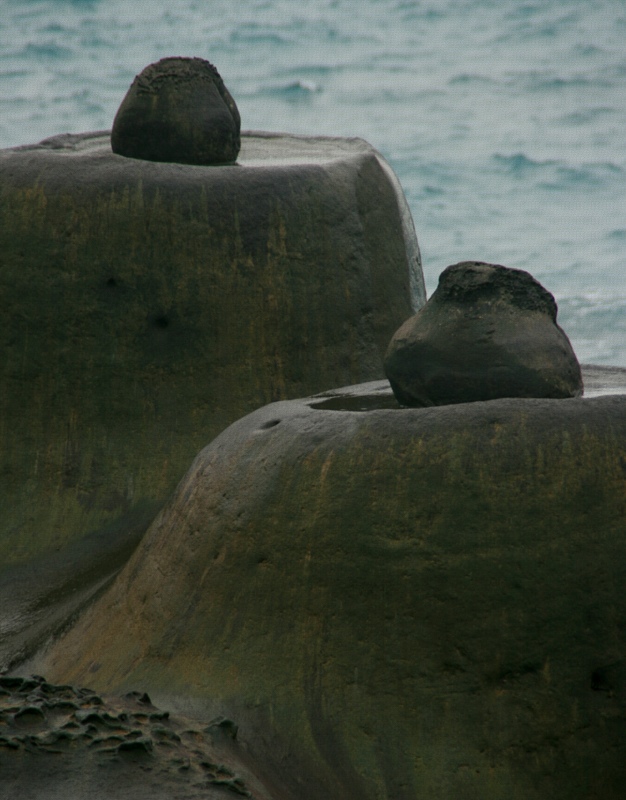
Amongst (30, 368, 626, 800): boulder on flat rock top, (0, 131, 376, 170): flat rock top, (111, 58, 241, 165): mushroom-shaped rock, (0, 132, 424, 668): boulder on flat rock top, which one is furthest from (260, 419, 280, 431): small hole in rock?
(111, 58, 241, 165): mushroom-shaped rock

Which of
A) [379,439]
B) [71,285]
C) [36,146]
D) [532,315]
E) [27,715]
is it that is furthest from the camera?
[36,146]

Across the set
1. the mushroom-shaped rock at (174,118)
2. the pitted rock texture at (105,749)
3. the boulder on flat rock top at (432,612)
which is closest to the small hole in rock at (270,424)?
the boulder on flat rock top at (432,612)

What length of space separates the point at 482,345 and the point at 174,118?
3.12 m

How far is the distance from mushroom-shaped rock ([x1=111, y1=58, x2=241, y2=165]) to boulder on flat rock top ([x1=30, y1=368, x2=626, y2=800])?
10.1 ft

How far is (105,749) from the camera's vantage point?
469cm

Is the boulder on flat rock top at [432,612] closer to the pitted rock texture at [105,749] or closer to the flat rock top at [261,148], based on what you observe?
the pitted rock texture at [105,749]

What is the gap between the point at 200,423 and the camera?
7.59 metres

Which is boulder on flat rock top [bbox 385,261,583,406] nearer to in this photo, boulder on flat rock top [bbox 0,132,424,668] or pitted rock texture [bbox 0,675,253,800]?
pitted rock texture [bbox 0,675,253,800]

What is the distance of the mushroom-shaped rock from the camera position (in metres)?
7.98

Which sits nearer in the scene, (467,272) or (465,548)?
(465,548)

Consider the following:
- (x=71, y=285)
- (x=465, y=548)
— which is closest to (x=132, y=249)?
(x=71, y=285)

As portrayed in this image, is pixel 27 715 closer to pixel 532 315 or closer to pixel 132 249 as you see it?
pixel 532 315

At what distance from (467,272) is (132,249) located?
2464mm

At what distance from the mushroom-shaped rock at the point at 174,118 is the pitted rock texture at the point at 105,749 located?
3819 mm
